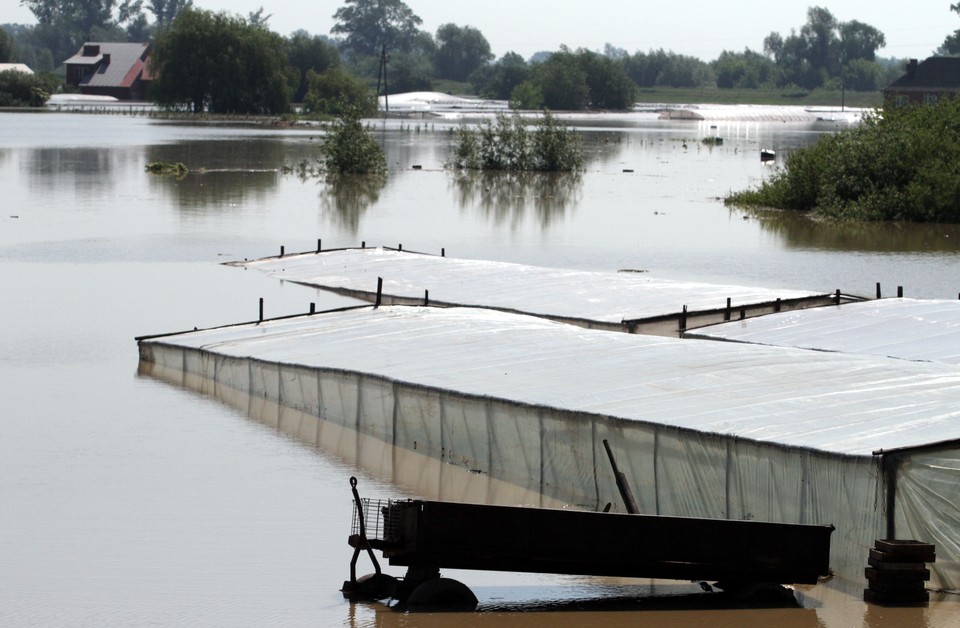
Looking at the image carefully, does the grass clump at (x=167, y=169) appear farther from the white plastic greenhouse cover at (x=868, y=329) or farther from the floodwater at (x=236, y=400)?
the white plastic greenhouse cover at (x=868, y=329)

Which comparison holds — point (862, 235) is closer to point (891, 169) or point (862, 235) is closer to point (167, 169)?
point (891, 169)

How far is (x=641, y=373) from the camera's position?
821 inches

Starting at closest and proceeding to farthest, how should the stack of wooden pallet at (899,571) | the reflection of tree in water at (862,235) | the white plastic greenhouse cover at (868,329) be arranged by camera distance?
the stack of wooden pallet at (899,571)
the white plastic greenhouse cover at (868,329)
the reflection of tree in water at (862,235)

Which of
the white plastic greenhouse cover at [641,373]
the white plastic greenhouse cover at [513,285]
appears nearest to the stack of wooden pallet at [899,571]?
the white plastic greenhouse cover at [641,373]

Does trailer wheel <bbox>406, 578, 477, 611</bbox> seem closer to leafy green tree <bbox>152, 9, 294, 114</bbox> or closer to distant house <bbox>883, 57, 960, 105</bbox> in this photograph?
leafy green tree <bbox>152, 9, 294, 114</bbox>

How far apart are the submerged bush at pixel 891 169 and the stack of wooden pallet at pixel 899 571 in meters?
46.9

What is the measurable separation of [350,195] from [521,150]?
782 inches

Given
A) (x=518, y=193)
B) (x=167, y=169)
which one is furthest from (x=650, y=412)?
(x=167, y=169)

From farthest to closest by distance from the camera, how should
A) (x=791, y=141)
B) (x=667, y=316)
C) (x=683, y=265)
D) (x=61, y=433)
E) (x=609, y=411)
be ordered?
(x=791, y=141)
(x=683, y=265)
(x=667, y=316)
(x=61, y=433)
(x=609, y=411)

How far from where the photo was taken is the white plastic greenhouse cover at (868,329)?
24281mm

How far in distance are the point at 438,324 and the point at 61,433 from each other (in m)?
7.09

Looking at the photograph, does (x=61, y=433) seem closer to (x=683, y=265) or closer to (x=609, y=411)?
(x=609, y=411)

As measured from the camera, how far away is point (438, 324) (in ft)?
88.4

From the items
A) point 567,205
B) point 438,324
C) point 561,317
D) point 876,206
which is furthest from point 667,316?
point 567,205
